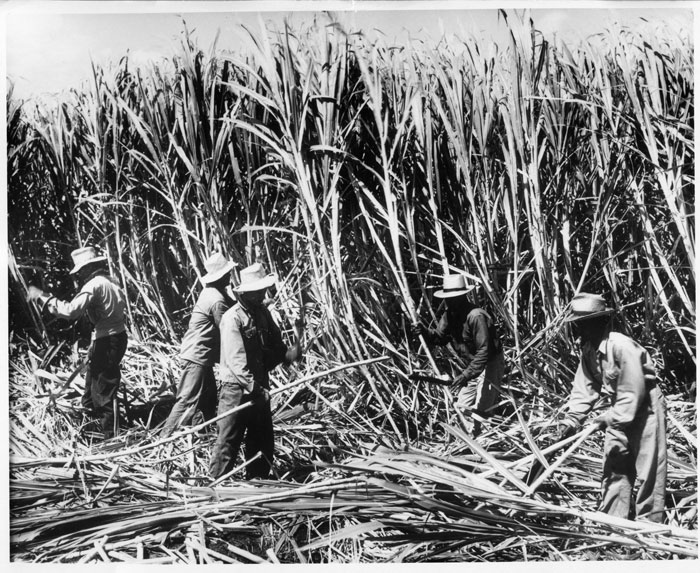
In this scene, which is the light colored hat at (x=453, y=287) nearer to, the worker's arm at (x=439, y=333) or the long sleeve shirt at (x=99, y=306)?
the worker's arm at (x=439, y=333)

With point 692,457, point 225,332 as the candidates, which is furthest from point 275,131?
point 692,457

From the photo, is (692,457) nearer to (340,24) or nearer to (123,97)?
(340,24)

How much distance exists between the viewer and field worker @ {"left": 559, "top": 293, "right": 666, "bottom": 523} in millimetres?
2932

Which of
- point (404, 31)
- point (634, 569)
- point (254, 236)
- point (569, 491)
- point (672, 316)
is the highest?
point (404, 31)

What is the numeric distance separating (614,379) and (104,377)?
2344 millimetres

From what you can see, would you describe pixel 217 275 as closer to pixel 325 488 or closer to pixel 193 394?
pixel 193 394

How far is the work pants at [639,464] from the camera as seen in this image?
294 centimetres

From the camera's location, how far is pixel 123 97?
3102 millimetres

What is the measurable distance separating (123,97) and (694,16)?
2710 millimetres

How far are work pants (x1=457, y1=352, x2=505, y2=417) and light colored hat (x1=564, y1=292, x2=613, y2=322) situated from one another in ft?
1.30

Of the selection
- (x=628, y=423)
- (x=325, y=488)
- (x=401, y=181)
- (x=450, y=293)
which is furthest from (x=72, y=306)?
(x=628, y=423)

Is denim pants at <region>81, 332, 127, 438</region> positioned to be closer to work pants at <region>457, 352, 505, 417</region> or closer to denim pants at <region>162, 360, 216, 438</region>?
denim pants at <region>162, 360, 216, 438</region>

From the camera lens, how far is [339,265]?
3.05m

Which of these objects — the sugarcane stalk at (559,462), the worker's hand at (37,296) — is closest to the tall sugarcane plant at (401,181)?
the worker's hand at (37,296)
